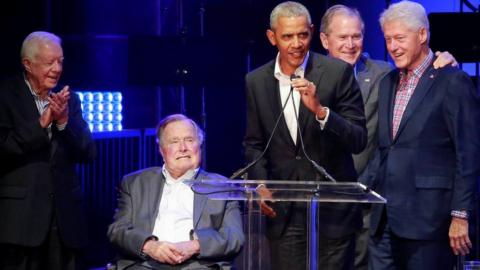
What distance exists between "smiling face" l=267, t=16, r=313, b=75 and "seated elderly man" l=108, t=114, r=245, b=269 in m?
0.82

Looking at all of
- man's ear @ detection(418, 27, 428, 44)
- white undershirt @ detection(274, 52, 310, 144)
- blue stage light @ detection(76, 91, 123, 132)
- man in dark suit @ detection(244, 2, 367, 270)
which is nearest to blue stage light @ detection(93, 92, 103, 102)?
blue stage light @ detection(76, 91, 123, 132)

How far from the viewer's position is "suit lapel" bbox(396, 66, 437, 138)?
3.83 m

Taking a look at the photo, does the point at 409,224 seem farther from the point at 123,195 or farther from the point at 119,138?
the point at 119,138

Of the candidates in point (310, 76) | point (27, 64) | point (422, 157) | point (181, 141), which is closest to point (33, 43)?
point (27, 64)

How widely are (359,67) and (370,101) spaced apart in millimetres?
226

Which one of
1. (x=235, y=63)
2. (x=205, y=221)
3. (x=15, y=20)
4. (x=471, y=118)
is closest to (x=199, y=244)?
(x=205, y=221)

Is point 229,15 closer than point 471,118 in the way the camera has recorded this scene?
No

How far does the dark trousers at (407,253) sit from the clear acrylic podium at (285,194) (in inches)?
23.4

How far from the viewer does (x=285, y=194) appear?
3363mm

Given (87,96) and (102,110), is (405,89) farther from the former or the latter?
(102,110)

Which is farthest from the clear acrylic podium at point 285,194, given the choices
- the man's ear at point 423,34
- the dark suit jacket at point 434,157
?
the man's ear at point 423,34

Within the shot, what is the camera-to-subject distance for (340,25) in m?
4.71

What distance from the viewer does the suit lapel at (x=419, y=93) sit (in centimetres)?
383

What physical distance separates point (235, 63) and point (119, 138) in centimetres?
100
